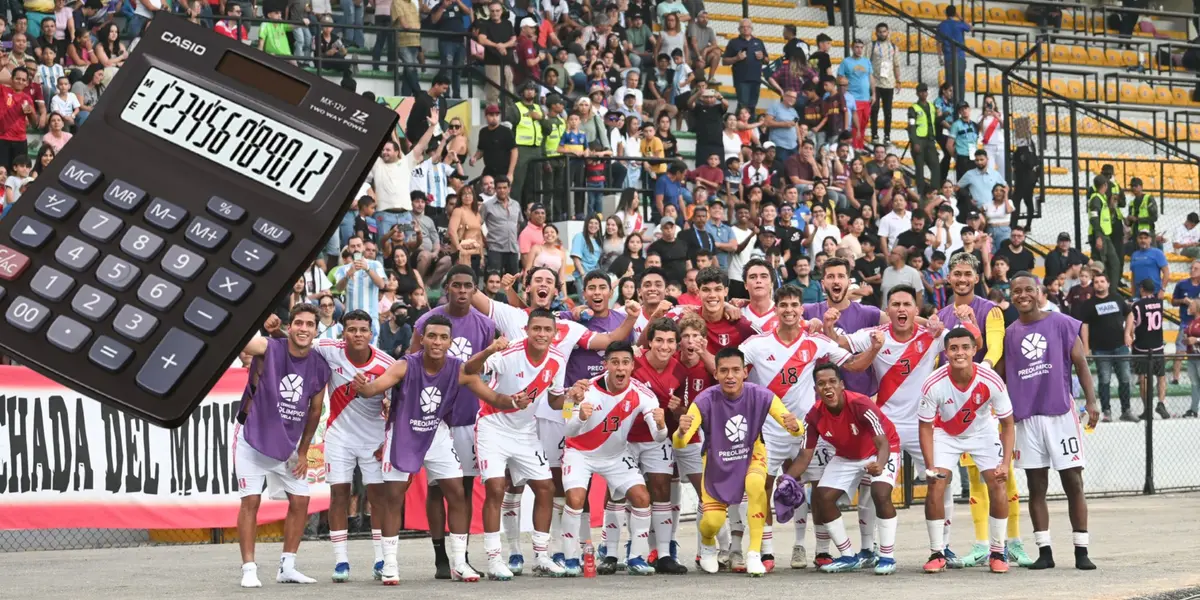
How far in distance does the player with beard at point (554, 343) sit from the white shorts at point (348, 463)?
3.68 ft

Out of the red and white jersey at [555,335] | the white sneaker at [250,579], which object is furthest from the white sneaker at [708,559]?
the white sneaker at [250,579]

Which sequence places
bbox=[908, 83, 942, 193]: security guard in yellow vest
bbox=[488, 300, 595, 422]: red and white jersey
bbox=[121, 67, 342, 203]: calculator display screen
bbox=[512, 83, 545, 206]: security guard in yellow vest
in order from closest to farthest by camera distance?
bbox=[121, 67, 342, 203]: calculator display screen
bbox=[488, 300, 595, 422]: red and white jersey
bbox=[512, 83, 545, 206]: security guard in yellow vest
bbox=[908, 83, 942, 193]: security guard in yellow vest

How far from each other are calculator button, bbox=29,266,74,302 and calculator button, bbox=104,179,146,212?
0.11m

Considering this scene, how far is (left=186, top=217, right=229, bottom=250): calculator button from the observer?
1671 millimetres

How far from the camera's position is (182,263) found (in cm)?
165

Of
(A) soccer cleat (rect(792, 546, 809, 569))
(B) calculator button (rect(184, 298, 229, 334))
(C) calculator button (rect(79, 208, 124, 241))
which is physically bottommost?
(A) soccer cleat (rect(792, 546, 809, 569))

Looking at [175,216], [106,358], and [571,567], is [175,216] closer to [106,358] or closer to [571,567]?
[106,358]

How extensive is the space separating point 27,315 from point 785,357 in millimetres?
10954

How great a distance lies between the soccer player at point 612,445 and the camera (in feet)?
37.9

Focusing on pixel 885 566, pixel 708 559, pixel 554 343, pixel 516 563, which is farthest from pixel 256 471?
pixel 885 566

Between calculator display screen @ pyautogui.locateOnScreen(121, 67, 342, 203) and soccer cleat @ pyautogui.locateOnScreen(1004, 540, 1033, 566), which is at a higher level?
calculator display screen @ pyautogui.locateOnScreen(121, 67, 342, 203)

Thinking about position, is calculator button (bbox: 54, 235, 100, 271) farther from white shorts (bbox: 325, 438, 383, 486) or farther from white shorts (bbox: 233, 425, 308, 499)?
white shorts (bbox: 325, 438, 383, 486)

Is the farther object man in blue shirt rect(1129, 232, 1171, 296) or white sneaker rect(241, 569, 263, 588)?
man in blue shirt rect(1129, 232, 1171, 296)

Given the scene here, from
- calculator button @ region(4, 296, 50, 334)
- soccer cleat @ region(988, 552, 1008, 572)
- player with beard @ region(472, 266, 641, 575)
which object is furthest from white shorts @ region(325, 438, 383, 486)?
calculator button @ region(4, 296, 50, 334)
